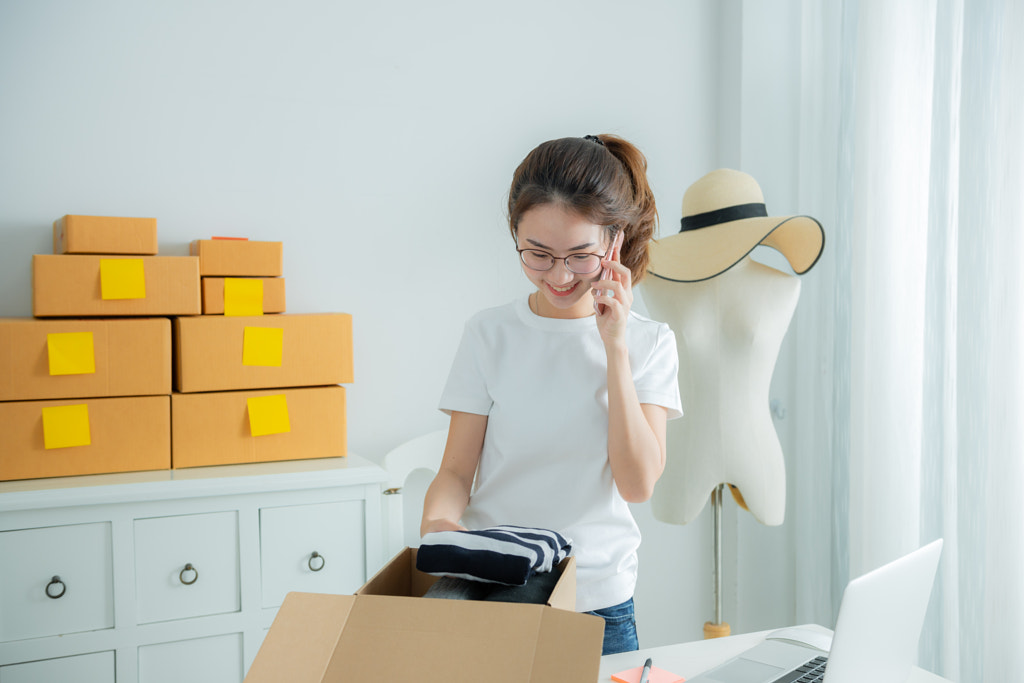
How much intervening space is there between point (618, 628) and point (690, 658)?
117 mm

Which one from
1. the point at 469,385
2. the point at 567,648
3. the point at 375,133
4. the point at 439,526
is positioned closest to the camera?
the point at 567,648

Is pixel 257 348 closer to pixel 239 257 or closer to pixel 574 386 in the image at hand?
pixel 239 257

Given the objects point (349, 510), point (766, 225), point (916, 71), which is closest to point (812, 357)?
point (766, 225)

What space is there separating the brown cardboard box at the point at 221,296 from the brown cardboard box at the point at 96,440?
24cm

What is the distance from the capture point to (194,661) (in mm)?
1809

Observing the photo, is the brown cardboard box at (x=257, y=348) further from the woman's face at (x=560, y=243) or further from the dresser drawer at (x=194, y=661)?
the woman's face at (x=560, y=243)

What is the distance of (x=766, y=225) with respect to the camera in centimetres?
190

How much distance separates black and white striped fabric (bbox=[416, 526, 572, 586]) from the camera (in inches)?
31.2

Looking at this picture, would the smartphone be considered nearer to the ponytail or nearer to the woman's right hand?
the ponytail

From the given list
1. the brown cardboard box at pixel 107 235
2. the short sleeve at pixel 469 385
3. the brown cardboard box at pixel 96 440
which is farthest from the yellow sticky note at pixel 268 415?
the short sleeve at pixel 469 385

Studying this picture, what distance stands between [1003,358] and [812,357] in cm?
72

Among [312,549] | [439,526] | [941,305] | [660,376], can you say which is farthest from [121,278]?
[941,305]

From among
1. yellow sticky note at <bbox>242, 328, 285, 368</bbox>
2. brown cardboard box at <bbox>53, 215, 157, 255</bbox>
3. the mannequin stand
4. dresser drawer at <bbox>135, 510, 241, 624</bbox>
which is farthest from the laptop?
brown cardboard box at <bbox>53, 215, 157, 255</bbox>

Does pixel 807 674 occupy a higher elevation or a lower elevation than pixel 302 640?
lower
